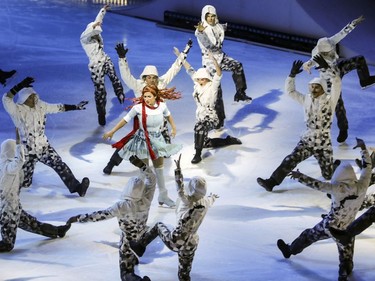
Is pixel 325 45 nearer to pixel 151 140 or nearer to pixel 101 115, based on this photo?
pixel 151 140

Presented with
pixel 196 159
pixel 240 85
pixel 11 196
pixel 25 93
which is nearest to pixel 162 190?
pixel 196 159

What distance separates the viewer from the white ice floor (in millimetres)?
11938

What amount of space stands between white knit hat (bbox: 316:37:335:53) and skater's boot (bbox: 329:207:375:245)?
4175 mm

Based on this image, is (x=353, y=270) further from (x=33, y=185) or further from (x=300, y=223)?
(x=33, y=185)

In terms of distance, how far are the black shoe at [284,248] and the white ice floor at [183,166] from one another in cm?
10

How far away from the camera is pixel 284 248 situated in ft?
39.7

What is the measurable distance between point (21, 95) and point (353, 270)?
4534 mm

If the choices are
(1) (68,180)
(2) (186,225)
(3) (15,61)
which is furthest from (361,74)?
(3) (15,61)

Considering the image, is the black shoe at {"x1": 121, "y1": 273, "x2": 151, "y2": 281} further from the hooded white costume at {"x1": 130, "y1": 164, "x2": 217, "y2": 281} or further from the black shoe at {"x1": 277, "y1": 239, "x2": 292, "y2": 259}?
the black shoe at {"x1": 277, "y1": 239, "x2": 292, "y2": 259}

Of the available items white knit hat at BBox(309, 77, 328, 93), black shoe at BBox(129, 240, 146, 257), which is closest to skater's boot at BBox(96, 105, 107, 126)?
white knit hat at BBox(309, 77, 328, 93)

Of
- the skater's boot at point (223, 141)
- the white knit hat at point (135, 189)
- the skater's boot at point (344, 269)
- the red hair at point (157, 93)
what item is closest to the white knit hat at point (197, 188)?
the white knit hat at point (135, 189)

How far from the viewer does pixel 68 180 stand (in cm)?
1400

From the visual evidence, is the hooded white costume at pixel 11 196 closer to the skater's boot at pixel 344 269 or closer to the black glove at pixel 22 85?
the black glove at pixel 22 85

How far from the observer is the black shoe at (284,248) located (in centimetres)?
1207
